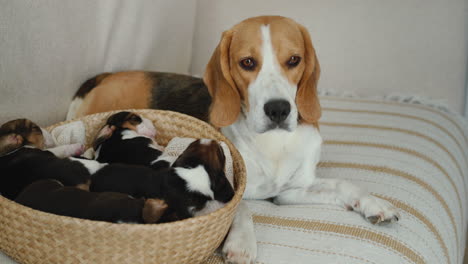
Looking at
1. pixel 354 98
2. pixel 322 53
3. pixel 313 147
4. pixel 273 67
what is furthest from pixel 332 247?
pixel 322 53

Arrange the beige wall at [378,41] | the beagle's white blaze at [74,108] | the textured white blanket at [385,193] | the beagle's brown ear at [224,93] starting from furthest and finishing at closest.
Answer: the beige wall at [378,41] < the beagle's white blaze at [74,108] < the beagle's brown ear at [224,93] < the textured white blanket at [385,193]

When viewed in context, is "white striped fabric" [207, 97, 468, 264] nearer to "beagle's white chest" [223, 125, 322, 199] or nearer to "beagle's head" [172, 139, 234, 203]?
"beagle's white chest" [223, 125, 322, 199]

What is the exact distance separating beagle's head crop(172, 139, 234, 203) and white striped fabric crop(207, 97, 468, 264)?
0.20 m

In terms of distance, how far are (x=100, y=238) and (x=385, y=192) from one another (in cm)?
112

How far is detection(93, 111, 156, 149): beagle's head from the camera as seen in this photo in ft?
5.76

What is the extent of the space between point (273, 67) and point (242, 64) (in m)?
0.13

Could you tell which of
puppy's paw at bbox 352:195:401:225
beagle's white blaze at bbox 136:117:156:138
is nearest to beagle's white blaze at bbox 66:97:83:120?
beagle's white blaze at bbox 136:117:156:138

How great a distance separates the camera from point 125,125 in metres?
1.76

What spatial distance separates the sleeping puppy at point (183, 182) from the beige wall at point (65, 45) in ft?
2.17

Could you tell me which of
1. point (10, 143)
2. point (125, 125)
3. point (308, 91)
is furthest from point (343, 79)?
point (10, 143)

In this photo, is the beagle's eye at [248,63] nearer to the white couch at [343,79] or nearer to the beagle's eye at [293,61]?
the beagle's eye at [293,61]

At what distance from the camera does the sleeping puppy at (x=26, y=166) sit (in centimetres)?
142

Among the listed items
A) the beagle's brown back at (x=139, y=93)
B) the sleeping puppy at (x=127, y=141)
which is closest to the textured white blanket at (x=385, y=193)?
the sleeping puppy at (x=127, y=141)

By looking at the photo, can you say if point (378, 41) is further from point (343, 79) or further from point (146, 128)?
point (146, 128)
